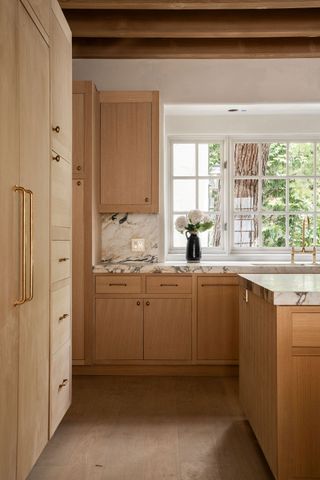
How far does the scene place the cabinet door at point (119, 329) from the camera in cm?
405

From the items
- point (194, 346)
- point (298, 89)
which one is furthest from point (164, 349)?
point (298, 89)

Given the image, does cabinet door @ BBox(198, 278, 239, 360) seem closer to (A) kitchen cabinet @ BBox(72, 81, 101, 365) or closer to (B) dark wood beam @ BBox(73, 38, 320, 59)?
(A) kitchen cabinet @ BBox(72, 81, 101, 365)

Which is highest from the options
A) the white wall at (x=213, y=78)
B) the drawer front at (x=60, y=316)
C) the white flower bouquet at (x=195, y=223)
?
the white wall at (x=213, y=78)

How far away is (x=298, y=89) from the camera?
449cm

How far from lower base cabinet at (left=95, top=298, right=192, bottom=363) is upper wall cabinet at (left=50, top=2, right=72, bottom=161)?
1582mm

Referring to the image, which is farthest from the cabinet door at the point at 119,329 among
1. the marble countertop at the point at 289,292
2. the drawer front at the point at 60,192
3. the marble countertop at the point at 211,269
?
the marble countertop at the point at 289,292

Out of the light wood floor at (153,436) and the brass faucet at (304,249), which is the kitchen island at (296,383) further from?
the brass faucet at (304,249)

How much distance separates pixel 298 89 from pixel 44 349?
11.1 ft

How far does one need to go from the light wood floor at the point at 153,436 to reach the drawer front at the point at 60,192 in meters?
1.20

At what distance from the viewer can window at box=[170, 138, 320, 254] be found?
4.93m

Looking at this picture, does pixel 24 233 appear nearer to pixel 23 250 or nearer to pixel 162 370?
pixel 23 250

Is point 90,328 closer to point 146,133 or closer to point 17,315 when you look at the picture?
point 146,133

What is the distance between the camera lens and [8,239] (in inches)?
68.7

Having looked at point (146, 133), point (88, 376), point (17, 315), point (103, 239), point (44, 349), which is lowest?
point (88, 376)
